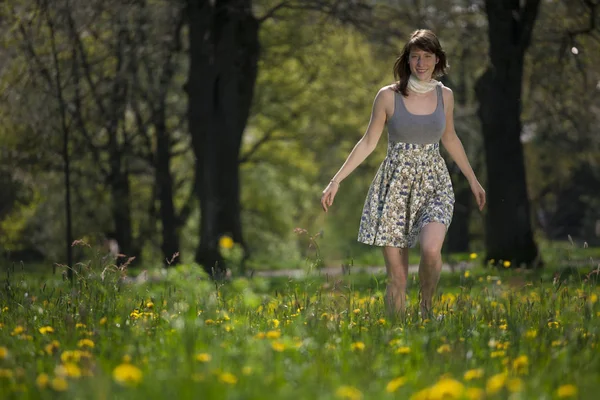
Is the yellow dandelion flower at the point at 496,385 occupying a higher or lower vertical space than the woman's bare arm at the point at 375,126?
lower

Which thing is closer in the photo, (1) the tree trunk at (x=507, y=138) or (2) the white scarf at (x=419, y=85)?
(2) the white scarf at (x=419, y=85)

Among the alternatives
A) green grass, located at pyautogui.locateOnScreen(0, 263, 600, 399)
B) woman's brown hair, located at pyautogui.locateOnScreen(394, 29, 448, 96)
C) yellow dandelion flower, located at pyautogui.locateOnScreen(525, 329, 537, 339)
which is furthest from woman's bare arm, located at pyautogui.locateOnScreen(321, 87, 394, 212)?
yellow dandelion flower, located at pyautogui.locateOnScreen(525, 329, 537, 339)

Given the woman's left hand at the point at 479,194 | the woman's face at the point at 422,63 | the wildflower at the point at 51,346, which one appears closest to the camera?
the wildflower at the point at 51,346

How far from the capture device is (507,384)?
3.86 meters

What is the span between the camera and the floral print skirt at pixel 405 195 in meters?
7.19

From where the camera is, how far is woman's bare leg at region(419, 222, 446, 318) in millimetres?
6887

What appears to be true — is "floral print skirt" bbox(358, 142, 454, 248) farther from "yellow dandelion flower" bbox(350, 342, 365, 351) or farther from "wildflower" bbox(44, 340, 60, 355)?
"wildflower" bbox(44, 340, 60, 355)

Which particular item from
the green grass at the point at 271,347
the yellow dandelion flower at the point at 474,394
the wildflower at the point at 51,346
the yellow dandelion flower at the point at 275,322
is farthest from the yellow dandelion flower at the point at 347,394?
the yellow dandelion flower at the point at 275,322

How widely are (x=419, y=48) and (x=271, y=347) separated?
302 cm

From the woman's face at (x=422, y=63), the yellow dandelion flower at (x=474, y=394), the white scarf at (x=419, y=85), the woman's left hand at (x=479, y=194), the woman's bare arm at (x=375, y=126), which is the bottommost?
the yellow dandelion flower at (x=474, y=394)

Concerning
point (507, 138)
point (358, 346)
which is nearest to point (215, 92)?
point (507, 138)

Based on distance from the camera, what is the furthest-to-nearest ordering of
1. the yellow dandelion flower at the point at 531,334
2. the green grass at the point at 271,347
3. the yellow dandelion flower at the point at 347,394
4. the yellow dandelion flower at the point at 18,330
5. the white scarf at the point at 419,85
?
the white scarf at the point at 419,85 → the yellow dandelion flower at the point at 531,334 → the yellow dandelion flower at the point at 18,330 → the green grass at the point at 271,347 → the yellow dandelion flower at the point at 347,394

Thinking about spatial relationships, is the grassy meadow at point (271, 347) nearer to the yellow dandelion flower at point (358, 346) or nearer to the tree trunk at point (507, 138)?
the yellow dandelion flower at point (358, 346)

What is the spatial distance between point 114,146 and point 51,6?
885 cm
